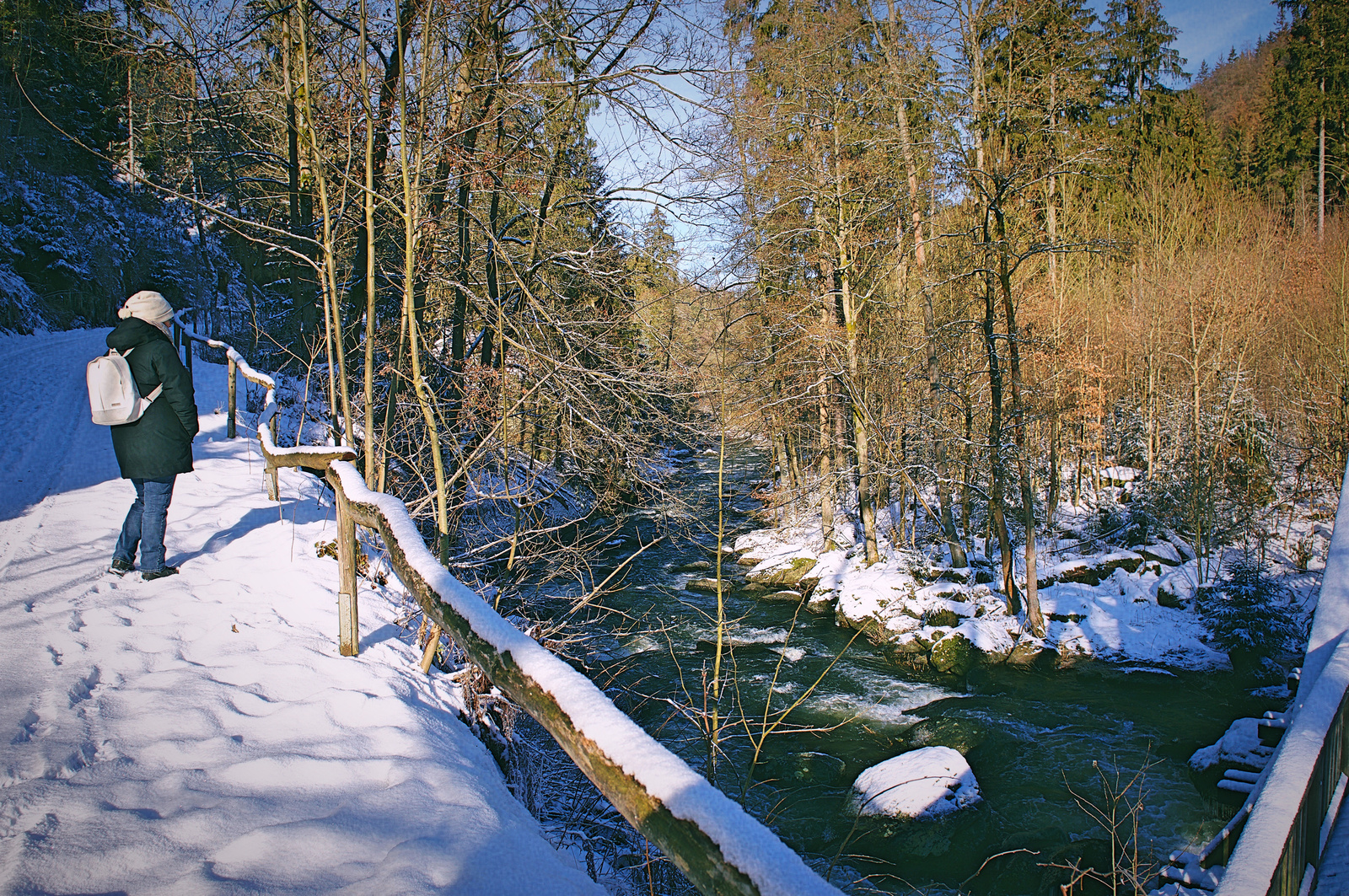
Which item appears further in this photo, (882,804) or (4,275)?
(4,275)

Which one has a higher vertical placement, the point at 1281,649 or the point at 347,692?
the point at 347,692

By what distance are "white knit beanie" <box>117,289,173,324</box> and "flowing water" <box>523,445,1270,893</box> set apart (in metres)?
4.41

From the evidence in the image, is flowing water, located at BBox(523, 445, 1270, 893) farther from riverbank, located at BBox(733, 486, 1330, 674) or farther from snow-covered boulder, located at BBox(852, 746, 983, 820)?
riverbank, located at BBox(733, 486, 1330, 674)

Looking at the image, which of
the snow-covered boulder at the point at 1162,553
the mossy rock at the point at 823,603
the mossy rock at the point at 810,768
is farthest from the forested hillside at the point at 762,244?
the mossy rock at the point at 810,768

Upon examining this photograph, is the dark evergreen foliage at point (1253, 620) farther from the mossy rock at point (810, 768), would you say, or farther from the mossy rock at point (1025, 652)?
the mossy rock at point (810, 768)

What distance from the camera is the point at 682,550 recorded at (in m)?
16.0

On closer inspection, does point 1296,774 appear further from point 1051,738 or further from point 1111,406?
point 1111,406

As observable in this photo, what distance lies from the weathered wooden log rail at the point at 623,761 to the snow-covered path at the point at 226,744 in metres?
0.71

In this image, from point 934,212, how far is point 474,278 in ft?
32.9

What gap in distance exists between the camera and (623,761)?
1418 millimetres

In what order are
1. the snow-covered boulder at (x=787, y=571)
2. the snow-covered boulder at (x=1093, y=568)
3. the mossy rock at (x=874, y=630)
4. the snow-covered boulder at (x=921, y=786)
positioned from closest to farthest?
the snow-covered boulder at (x=921, y=786), the mossy rock at (x=874, y=630), the snow-covered boulder at (x=1093, y=568), the snow-covered boulder at (x=787, y=571)

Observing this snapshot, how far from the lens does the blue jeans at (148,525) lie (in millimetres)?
4457

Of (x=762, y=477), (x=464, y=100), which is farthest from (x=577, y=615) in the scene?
(x=762, y=477)

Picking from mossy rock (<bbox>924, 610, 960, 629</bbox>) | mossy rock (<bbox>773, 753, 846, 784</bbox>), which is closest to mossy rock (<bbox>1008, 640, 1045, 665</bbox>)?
mossy rock (<bbox>924, 610, 960, 629</bbox>)
